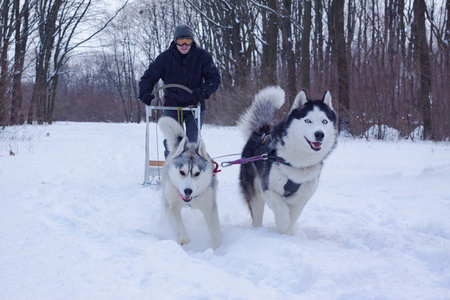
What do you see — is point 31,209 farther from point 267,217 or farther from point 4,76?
point 4,76

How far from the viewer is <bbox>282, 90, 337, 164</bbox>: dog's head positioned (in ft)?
8.78

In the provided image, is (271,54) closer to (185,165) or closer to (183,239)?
(185,165)

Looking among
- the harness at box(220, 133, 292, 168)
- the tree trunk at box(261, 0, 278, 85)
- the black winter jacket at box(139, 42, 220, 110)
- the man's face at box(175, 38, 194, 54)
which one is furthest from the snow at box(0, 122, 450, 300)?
the tree trunk at box(261, 0, 278, 85)

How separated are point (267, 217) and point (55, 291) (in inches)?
99.0

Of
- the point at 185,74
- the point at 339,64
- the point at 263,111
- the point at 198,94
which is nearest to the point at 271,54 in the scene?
the point at 339,64

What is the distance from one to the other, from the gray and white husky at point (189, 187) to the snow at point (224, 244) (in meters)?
0.15

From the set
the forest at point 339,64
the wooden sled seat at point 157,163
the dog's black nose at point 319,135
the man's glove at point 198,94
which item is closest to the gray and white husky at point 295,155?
the dog's black nose at point 319,135

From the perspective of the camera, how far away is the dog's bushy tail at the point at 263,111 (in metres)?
3.52

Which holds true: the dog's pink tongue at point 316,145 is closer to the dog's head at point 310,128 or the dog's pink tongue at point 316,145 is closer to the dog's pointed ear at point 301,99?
the dog's head at point 310,128

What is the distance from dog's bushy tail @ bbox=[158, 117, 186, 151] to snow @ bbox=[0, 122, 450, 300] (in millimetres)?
757

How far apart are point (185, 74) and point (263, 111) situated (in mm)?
1093

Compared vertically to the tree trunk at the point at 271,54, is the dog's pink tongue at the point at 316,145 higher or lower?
lower

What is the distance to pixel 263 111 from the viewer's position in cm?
358

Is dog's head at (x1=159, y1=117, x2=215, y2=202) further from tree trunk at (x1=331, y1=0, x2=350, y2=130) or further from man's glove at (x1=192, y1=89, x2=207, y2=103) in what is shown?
tree trunk at (x1=331, y1=0, x2=350, y2=130)
